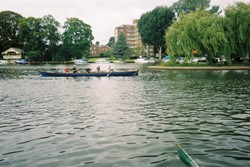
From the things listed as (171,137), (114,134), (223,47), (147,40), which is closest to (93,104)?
(114,134)

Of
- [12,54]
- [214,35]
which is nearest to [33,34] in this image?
[12,54]

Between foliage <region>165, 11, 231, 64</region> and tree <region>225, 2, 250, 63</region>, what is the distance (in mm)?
1203

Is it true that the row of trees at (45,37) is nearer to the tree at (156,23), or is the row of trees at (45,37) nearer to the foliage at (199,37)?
the tree at (156,23)

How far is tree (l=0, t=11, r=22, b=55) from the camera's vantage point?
11219cm

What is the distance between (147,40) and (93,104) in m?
76.7

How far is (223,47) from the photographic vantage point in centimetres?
4891

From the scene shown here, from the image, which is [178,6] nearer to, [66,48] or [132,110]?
[66,48]

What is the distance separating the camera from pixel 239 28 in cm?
4772

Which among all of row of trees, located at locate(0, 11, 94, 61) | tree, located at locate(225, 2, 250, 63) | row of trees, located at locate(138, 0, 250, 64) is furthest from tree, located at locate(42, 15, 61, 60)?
tree, located at locate(225, 2, 250, 63)

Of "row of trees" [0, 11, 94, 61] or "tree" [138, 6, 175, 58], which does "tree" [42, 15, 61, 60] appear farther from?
"tree" [138, 6, 175, 58]

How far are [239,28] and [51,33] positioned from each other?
74.8 m

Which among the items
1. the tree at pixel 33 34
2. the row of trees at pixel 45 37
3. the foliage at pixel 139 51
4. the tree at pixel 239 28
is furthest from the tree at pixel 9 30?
the tree at pixel 239 28

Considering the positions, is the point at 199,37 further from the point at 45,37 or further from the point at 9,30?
the point at 9,30

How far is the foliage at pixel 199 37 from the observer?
160ft
